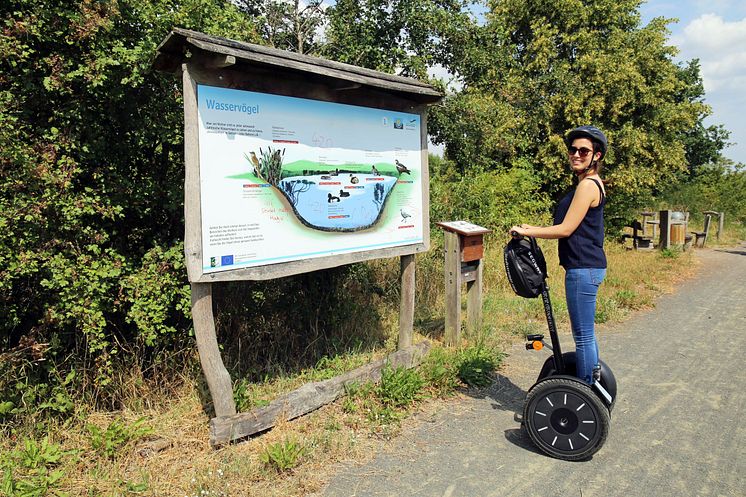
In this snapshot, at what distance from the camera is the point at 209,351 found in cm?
374

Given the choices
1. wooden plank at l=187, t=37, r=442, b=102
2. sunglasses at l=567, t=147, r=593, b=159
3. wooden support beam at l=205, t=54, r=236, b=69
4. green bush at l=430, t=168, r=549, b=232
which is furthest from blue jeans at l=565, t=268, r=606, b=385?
green bush at l=430, t=168, r=549, b=232

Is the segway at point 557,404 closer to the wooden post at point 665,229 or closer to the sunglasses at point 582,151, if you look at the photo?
the sunglasses at point 582,151

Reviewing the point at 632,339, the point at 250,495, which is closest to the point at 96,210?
the point at 250,495

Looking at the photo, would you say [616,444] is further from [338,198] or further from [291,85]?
[291,85]

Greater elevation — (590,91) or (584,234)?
(590,91)

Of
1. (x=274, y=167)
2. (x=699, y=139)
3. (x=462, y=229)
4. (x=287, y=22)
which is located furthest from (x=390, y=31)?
(x=699, y=139)

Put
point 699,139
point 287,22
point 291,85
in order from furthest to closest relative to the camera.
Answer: point 699,139 → point 287,22 → point 291,85

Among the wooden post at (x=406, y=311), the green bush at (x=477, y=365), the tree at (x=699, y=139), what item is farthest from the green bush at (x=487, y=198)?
the tree at (x=699, y=139)

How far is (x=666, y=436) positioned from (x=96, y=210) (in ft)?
15.1

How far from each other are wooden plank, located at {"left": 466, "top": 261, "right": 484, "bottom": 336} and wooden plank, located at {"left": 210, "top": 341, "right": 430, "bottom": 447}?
1.08 m

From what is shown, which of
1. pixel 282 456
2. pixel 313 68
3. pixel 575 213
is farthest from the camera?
pixel 313 68

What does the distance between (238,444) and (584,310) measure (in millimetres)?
2578

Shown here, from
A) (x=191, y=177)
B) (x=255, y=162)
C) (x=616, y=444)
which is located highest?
(x=255, y=162)

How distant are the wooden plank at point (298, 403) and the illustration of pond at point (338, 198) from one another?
1283 millimetres
